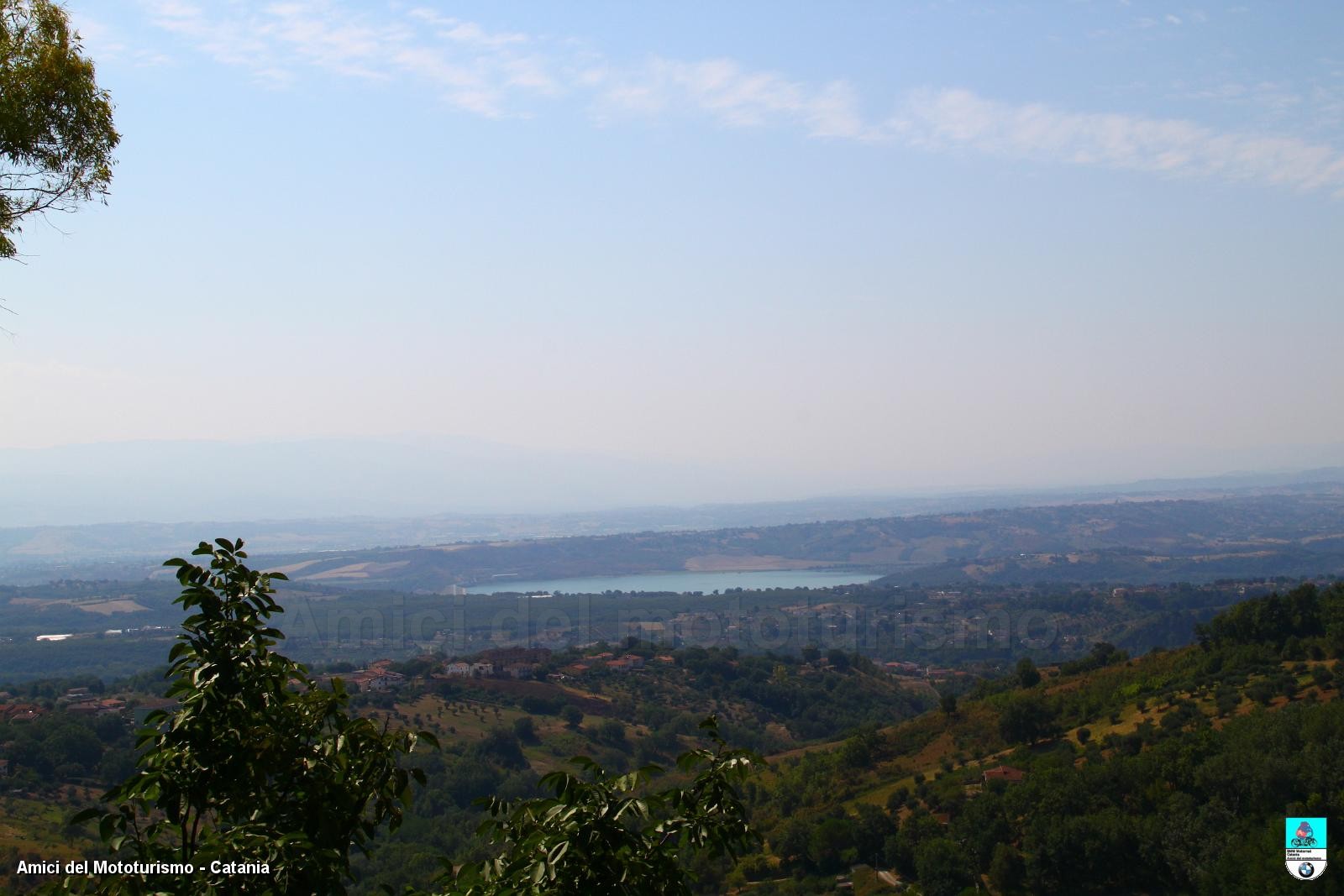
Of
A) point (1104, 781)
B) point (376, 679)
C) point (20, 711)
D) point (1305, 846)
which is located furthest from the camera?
point (376, 679)

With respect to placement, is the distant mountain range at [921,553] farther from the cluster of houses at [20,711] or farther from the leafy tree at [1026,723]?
the leafy tree at [1026,723]

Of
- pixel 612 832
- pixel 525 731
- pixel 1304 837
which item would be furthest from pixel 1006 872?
pixel 525 731

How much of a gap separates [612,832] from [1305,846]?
17.2m

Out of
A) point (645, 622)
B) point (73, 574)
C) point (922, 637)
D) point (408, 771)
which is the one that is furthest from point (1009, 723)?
point (73, 574)

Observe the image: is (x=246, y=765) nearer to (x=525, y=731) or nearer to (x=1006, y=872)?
(x=1006, y=872)

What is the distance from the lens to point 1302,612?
3131 centimetres

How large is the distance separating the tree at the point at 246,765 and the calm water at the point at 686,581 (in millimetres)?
127938

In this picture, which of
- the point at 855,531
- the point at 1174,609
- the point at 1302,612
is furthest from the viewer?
the point at 855,531

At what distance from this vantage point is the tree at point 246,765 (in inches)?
118

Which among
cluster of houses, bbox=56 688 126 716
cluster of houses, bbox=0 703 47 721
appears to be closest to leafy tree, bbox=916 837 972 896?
cluster of houses, bbox=56 688 126 716

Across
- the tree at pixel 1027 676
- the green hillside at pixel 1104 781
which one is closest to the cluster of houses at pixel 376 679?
the green hillside at pixel 1104 781

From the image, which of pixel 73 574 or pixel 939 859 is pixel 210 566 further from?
pixel 73 574

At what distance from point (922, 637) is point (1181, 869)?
218 ft

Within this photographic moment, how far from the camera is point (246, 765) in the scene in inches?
126
